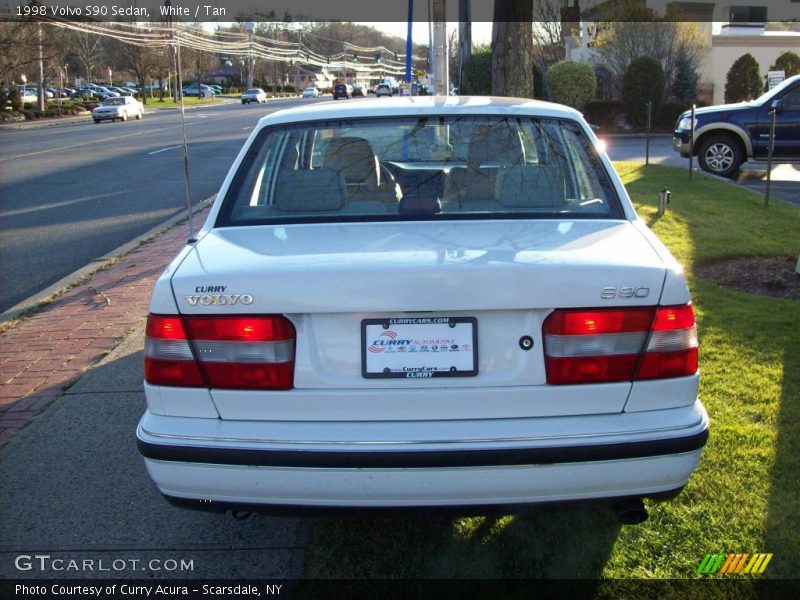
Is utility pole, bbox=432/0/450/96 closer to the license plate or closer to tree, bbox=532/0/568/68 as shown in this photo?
the license plate

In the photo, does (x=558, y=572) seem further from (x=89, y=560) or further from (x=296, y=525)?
(x=89, y=560)

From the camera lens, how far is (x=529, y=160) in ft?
12.3

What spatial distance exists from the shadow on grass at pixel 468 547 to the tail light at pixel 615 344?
1.99ft

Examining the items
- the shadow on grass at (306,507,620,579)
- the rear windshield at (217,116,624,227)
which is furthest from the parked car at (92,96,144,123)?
the shadow on grass at (306,507,620,579)

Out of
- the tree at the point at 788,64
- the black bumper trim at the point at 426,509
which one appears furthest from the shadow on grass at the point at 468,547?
the tree at the point at 788,64

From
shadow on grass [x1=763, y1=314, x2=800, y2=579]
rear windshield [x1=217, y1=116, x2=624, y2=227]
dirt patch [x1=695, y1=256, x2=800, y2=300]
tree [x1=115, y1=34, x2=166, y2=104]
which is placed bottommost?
shadow on grass [x1=763, y1=314, x2=800, y2=579]

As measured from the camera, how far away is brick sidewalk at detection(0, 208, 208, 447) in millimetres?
4957

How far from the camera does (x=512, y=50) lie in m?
8.84

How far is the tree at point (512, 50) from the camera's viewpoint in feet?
28.3

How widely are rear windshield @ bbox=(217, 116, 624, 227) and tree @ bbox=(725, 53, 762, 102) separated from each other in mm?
30119

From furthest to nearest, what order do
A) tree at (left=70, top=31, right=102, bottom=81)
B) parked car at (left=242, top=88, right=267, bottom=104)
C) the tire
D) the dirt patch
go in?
tree at (left=70, top=31, right=102, bottom=81) < parked car at (left=242, top=88, right=267, bottom=104) < the tire < the dirt patch

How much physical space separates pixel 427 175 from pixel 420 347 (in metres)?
1.36

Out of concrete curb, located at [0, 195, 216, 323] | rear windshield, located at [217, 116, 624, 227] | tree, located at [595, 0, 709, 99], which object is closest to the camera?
rear windshield, located at [217, 116, 624, 227]

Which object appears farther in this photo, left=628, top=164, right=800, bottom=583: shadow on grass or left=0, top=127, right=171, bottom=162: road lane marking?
left=0, top=127, right=171, bottom=162: road lane marking
